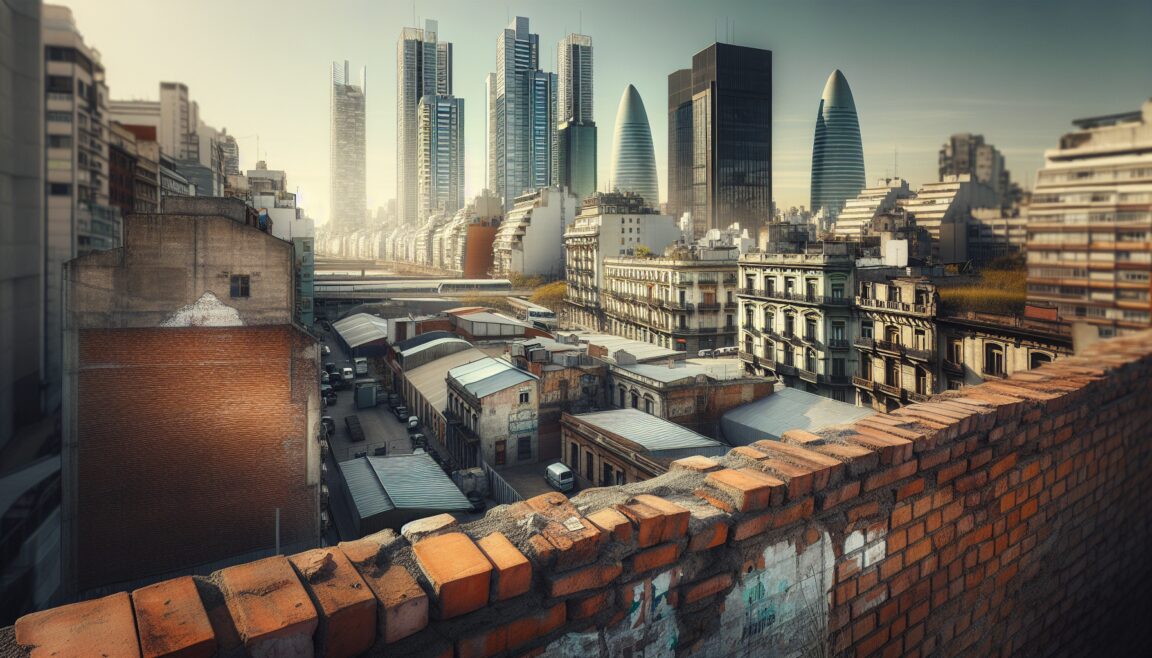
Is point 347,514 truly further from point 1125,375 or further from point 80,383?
point 1125,375

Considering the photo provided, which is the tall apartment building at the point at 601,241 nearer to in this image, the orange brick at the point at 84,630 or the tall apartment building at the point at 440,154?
the orange brick at the point at 84,630

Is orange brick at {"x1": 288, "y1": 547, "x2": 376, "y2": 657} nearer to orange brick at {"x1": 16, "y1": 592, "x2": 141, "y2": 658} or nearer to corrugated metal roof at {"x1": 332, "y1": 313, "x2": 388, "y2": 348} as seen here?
orange brick at {"x1": 16, "y1": 592, "x2": 141, "y2": 658}

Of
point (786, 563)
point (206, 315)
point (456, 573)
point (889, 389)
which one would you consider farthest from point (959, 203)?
point (889, 389)

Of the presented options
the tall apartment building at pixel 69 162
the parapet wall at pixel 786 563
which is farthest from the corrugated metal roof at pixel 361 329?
the parapet wall at pixel 786 563

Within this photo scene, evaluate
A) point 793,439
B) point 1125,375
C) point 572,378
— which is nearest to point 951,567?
point 793,439

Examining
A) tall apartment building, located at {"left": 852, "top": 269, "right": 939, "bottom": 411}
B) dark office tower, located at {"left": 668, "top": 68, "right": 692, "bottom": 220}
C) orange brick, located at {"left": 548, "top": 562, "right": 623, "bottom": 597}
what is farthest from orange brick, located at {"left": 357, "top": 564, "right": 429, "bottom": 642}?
dark office tower, located at {"left": 668, "top": 68, "right": 692, "bottom": 220}

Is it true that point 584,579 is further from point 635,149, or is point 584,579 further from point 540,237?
point 635,149
